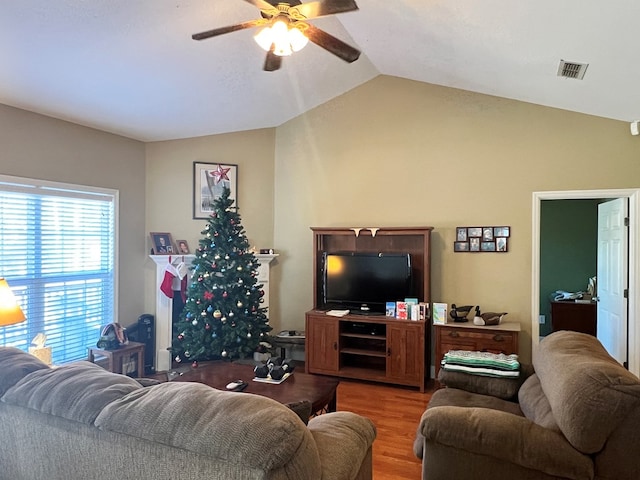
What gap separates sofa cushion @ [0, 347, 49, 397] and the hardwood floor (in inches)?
82.7

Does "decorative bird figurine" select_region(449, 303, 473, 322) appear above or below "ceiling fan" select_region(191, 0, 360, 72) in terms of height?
below

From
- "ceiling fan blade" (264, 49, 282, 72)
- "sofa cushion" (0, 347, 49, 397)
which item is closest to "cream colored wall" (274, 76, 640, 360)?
"ceiling fan blade" (264, 49, 282, 72)

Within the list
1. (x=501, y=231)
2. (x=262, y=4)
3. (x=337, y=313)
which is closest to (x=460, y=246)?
(x=501, y=231)

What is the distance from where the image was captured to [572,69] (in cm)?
338

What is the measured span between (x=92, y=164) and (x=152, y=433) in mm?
3913

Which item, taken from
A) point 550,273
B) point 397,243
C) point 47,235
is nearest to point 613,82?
point 397,243

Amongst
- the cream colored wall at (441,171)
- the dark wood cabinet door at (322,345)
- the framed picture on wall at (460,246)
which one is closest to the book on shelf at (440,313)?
the cream colored wall at (441,171)

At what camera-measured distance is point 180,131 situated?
4.93 m

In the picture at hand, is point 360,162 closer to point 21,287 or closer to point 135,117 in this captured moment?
point 135,117

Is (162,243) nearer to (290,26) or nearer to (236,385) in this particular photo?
(236,385)

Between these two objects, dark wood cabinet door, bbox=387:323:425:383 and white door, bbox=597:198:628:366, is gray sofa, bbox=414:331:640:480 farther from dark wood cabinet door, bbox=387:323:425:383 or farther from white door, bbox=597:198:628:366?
white door, bbox=597:198:628:366

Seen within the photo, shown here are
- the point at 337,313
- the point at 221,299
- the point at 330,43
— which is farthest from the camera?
the point at 337,313

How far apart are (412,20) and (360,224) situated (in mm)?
2346

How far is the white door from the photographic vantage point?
4.25 metres
